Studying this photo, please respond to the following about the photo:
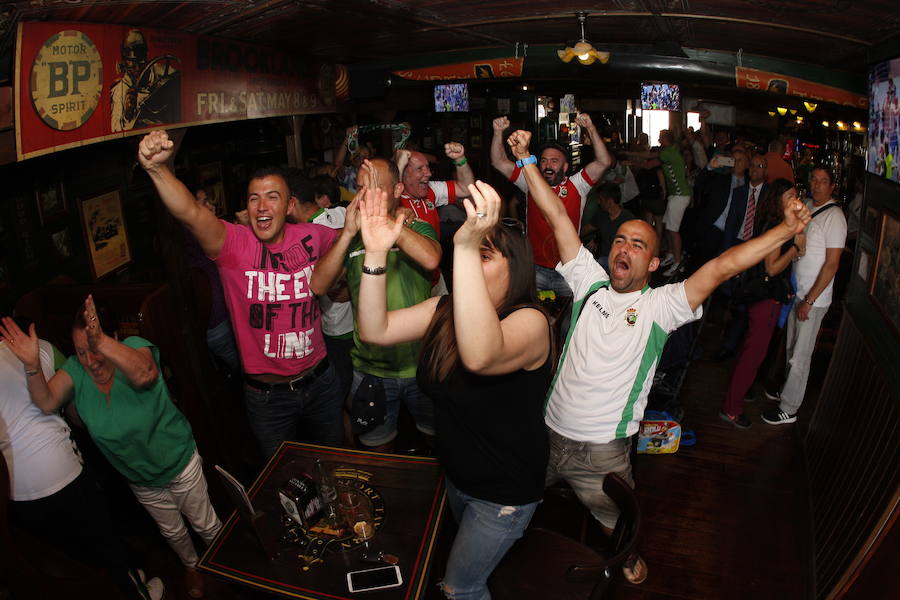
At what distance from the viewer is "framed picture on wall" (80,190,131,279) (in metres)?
4.50

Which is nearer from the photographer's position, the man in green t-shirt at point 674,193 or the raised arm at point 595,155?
the raised arm at point 595,155

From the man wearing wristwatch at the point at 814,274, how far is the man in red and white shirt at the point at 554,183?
146 cm

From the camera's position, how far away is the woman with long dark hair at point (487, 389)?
6.53 ft

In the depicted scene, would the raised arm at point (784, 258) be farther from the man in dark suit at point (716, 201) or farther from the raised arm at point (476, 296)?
the raised arm at point (476, 296)

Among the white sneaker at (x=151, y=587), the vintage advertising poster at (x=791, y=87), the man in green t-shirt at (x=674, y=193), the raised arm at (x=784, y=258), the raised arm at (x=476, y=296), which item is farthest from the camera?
the man in green t-shirt at (x=674, y=193)

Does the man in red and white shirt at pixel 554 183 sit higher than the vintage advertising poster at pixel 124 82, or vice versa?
the vintage advertising poster at pixel 124 82

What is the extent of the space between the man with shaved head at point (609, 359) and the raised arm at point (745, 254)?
0.02 meters

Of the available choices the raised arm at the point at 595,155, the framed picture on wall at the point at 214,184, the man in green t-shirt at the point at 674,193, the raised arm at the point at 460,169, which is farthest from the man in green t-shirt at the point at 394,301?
the man in green t-shirt at the point at 674,193

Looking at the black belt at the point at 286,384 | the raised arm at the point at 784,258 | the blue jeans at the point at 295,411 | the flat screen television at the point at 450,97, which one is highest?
the flat screen television at the point at 450,97

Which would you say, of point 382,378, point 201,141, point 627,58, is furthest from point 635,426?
point 201,141

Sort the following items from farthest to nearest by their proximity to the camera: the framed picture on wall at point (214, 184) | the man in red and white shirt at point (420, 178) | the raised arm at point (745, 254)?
the framed picture on wall at point (214, 184)
the man in red and white shirt at point (420, 178)
the raised arm at point (745, 254)

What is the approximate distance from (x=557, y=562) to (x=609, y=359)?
88 centimetres

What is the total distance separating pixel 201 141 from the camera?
5.96m

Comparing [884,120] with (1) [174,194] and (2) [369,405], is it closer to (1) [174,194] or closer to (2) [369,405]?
(2) [369,405]
